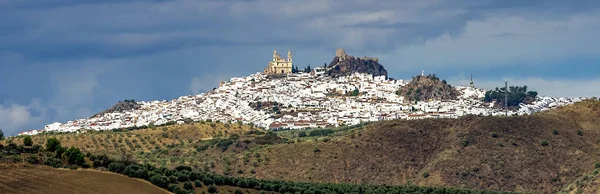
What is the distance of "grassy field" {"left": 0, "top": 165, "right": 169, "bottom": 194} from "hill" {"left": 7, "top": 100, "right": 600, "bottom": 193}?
1886 inches

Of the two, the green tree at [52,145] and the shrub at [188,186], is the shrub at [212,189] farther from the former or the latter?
the green tree at [52,145]

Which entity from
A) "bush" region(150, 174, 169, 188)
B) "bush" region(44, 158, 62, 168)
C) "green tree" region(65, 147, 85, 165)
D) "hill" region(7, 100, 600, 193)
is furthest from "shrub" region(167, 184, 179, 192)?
"hill" region(7, 100, 600, 193)

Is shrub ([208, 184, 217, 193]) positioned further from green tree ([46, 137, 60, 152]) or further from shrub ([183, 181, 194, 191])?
green tree ([46, 137, 60, 152])

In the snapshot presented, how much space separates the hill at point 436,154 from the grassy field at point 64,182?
47915 mm

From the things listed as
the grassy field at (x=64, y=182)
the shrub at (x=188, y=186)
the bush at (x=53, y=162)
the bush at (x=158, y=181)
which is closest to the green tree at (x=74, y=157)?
the bush at (x=53, y=162)

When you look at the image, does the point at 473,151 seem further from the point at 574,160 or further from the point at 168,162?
the point at 168,162

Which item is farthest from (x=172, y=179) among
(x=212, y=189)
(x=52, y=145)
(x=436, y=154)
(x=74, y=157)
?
(x=436, y=154)

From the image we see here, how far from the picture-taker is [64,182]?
68.1 meters

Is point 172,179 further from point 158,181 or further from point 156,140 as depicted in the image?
point 156,140

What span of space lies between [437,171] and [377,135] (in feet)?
49.3

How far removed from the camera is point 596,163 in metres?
121

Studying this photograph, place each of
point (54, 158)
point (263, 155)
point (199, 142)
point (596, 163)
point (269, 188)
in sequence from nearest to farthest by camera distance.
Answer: point (54, 158) → point (269, 188) → point (596, 163) → point (263, 155) → point (199, 142)

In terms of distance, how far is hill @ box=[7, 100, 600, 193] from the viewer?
399 ft

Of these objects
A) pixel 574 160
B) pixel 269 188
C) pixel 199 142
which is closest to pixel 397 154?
pixel 574 160
